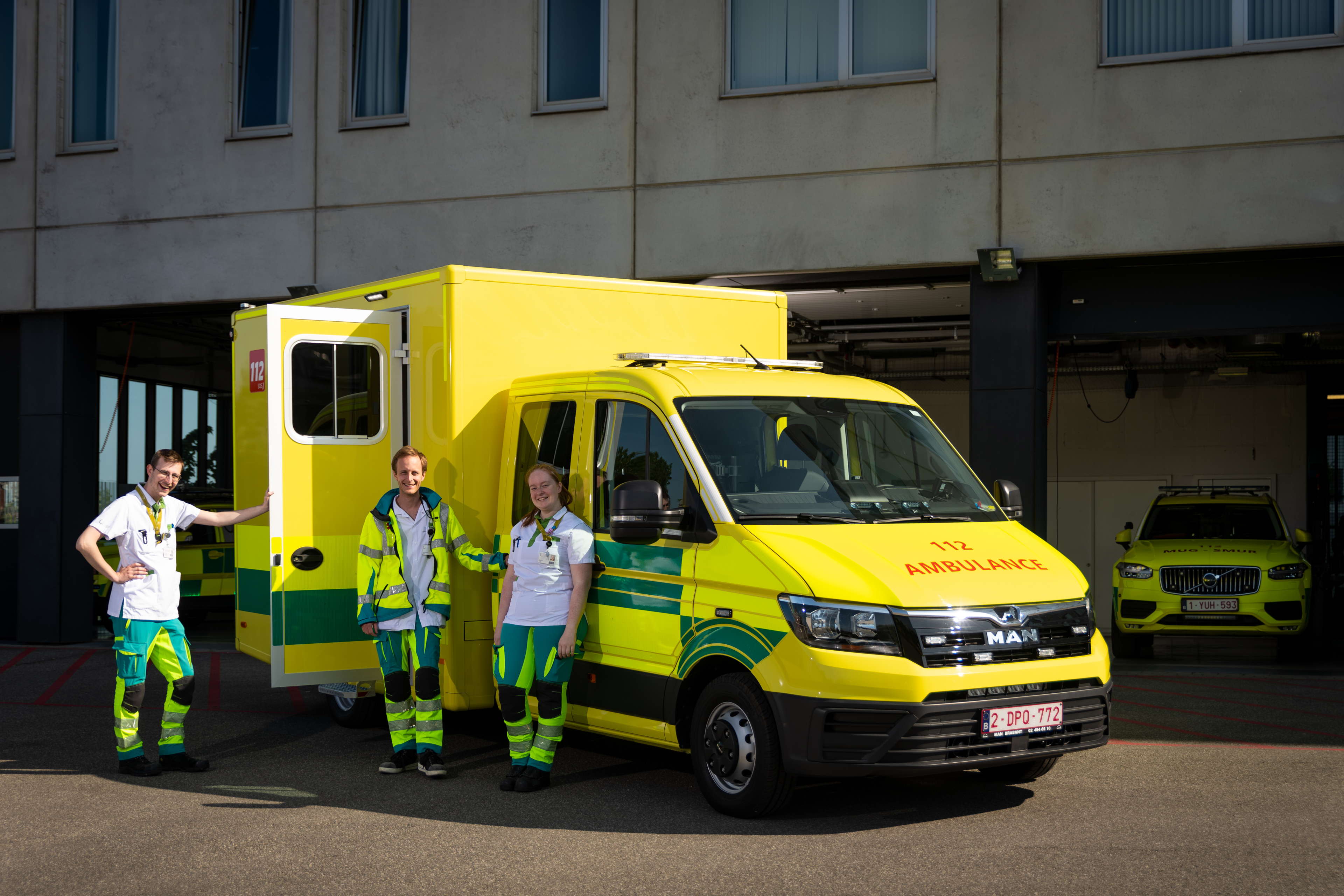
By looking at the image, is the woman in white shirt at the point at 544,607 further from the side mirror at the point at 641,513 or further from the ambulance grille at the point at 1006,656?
the ambulance grille at the point at 1006,656

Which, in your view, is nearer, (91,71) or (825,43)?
(825,43)

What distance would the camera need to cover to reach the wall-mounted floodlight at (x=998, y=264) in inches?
468

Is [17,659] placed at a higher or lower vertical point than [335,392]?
lower

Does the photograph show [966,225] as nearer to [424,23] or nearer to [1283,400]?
[424,23]

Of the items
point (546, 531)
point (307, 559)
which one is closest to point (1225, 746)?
point (546, 531)

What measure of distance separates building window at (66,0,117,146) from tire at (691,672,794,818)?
12.1m

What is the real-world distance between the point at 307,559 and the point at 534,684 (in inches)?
71.3

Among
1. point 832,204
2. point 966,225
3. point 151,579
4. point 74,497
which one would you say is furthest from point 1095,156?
point 74,497

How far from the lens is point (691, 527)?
653 cm

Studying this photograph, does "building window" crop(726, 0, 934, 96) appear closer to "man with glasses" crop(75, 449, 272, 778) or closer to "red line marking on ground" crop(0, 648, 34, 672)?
"man with glasses" crop(75, 449, 272, 778)

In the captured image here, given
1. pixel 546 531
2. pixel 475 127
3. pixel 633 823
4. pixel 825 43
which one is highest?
pixel 825 43

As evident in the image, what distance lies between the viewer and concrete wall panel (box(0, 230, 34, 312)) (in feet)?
50.3

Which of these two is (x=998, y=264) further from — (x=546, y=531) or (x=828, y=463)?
(x=546, y=531)

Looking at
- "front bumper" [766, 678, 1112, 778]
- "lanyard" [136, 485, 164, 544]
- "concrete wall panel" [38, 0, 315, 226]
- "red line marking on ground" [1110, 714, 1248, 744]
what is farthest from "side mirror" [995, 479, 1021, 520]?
"concrete wall panel" [38, 0, 315, 226]
